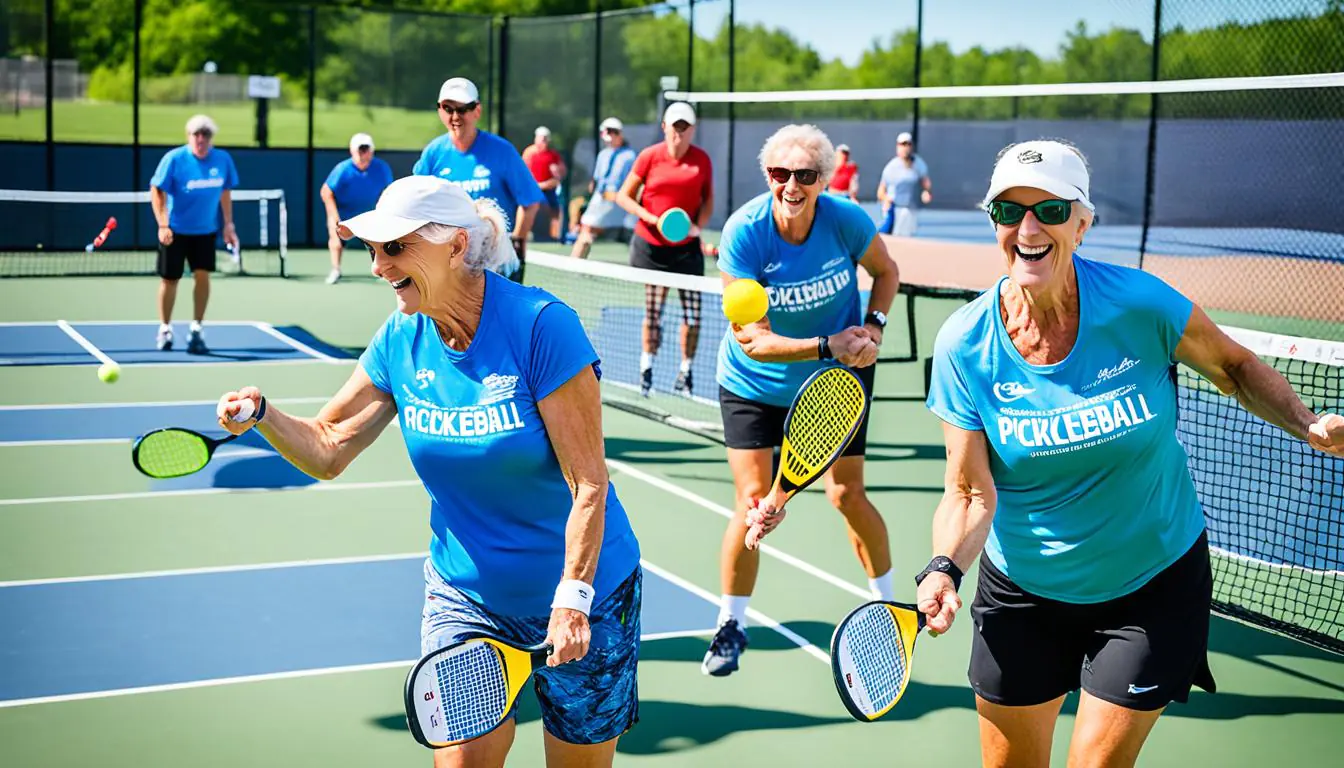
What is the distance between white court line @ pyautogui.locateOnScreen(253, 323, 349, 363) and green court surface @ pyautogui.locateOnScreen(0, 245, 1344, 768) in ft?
5.28

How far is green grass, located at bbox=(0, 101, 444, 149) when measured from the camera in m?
25.2

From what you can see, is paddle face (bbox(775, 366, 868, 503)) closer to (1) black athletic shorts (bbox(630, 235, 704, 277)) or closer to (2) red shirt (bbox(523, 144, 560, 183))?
(1) black athletic shorts (bbox(630, 235, 704, 277))

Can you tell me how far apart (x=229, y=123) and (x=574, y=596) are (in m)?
41.2

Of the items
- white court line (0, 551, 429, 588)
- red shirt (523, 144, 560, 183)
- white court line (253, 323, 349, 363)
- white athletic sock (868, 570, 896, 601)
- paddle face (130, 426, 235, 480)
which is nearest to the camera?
paddle face (130, 426, 235, 480)

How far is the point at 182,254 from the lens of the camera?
13922 millimetres

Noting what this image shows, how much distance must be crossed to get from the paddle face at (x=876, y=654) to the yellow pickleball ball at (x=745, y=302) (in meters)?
2.32

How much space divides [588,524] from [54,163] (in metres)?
23.1

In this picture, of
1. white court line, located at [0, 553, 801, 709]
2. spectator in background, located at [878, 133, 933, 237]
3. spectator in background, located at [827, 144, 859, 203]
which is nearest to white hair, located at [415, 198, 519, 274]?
white court line, located at [0, 553, 801, 709]

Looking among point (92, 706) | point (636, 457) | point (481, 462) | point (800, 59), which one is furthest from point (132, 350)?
point (800, 59)

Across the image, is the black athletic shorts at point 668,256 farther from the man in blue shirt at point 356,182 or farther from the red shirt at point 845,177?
the red shirt at point 845,177

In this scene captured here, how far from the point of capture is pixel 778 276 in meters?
6.15

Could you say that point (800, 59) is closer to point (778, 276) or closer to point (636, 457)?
point (636, 457)

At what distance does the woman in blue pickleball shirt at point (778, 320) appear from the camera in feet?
19.9

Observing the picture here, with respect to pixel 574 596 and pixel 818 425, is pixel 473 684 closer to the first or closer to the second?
pixel 574 596
